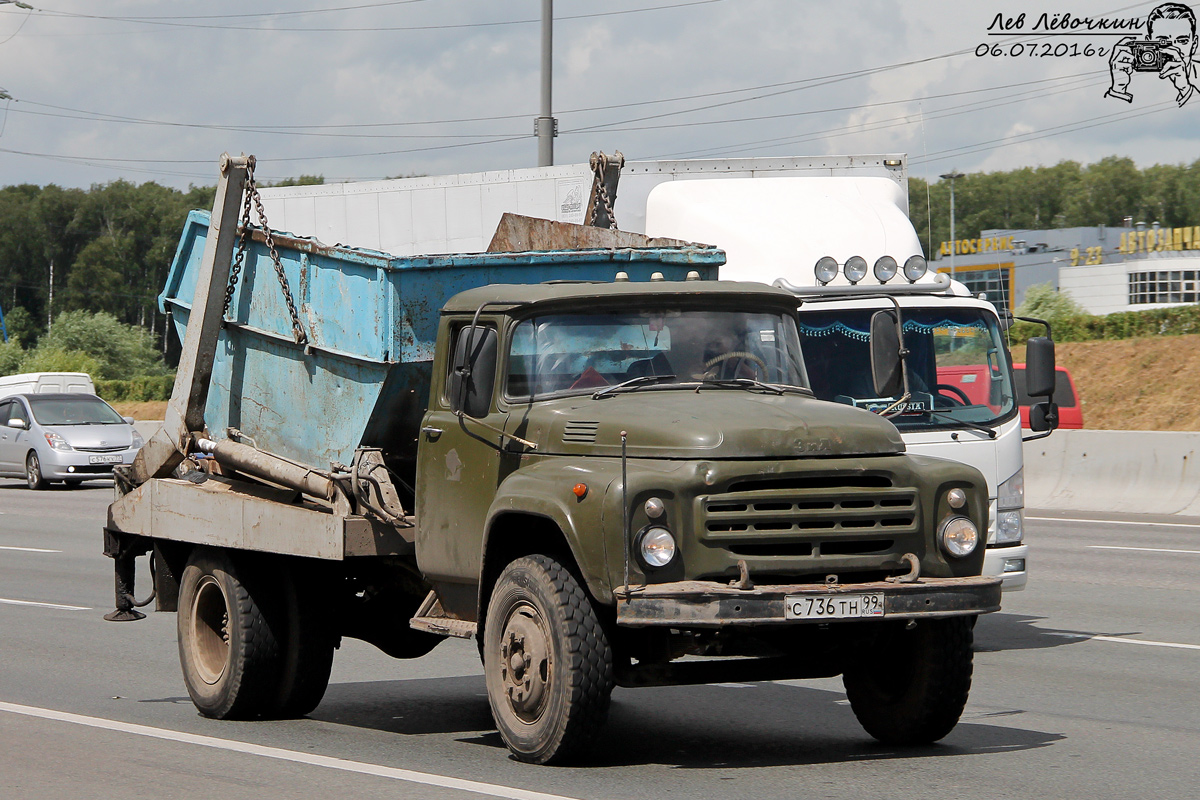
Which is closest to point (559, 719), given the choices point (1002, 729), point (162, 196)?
point (1002, 729)

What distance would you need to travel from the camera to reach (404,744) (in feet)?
24.7

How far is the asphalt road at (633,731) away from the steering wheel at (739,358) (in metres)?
1.75

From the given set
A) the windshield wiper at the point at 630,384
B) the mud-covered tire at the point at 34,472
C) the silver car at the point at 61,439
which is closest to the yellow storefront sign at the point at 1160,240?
the silver car at the point at 61,439

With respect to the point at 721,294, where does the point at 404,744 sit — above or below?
below

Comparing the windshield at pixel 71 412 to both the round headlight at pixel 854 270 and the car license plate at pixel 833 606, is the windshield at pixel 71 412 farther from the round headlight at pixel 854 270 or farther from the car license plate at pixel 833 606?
the car license plate at pixel 833 606

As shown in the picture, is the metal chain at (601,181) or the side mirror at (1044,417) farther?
the metal chain at (601,181)

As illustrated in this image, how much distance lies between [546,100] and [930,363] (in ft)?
48.9

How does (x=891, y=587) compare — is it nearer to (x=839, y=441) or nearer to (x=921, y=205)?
(x=839, y=441)

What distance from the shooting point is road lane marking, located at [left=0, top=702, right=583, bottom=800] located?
6.22m

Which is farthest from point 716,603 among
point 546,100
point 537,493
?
point 546,100

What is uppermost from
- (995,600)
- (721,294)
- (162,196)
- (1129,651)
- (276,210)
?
(162,196)

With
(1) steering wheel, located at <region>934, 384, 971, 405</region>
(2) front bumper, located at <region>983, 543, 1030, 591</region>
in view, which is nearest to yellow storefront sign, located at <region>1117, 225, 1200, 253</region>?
(1) steering wheel, located at <region>934, 384, 971, 405</region>

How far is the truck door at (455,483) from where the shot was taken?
7117 millimetres

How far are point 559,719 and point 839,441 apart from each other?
1.60 m
